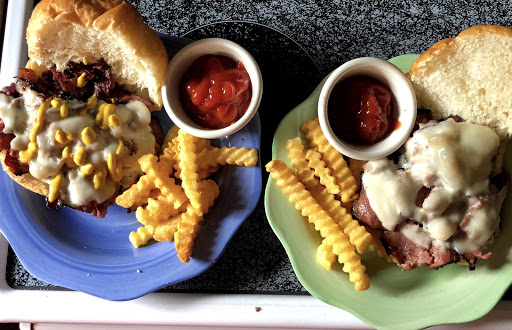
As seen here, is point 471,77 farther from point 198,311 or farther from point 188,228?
point 198,311

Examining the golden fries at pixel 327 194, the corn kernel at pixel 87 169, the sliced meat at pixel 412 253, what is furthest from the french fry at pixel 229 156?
the sliced meat at pixel 412 253

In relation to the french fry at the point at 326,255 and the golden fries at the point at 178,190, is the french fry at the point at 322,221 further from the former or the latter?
the golden fries at the point at 178,190

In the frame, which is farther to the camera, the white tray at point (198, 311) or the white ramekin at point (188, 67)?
the white tray at point (198, 311)

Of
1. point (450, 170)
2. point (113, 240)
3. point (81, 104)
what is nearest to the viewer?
point (450, 170)

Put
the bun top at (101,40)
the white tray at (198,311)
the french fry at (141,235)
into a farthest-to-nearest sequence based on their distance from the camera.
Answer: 1. the white tray at (198,311)
2. the french fry at (141,235)
3. the bun top at (101,40)

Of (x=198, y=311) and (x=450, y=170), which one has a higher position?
(x=450, y=170)

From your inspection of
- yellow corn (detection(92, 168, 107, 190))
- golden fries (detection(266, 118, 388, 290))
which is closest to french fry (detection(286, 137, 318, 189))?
golden fries (detection(266, 118, 388, 290))

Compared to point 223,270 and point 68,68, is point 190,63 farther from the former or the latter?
point 223,270

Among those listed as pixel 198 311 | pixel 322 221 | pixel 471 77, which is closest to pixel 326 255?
pixel 322 221
